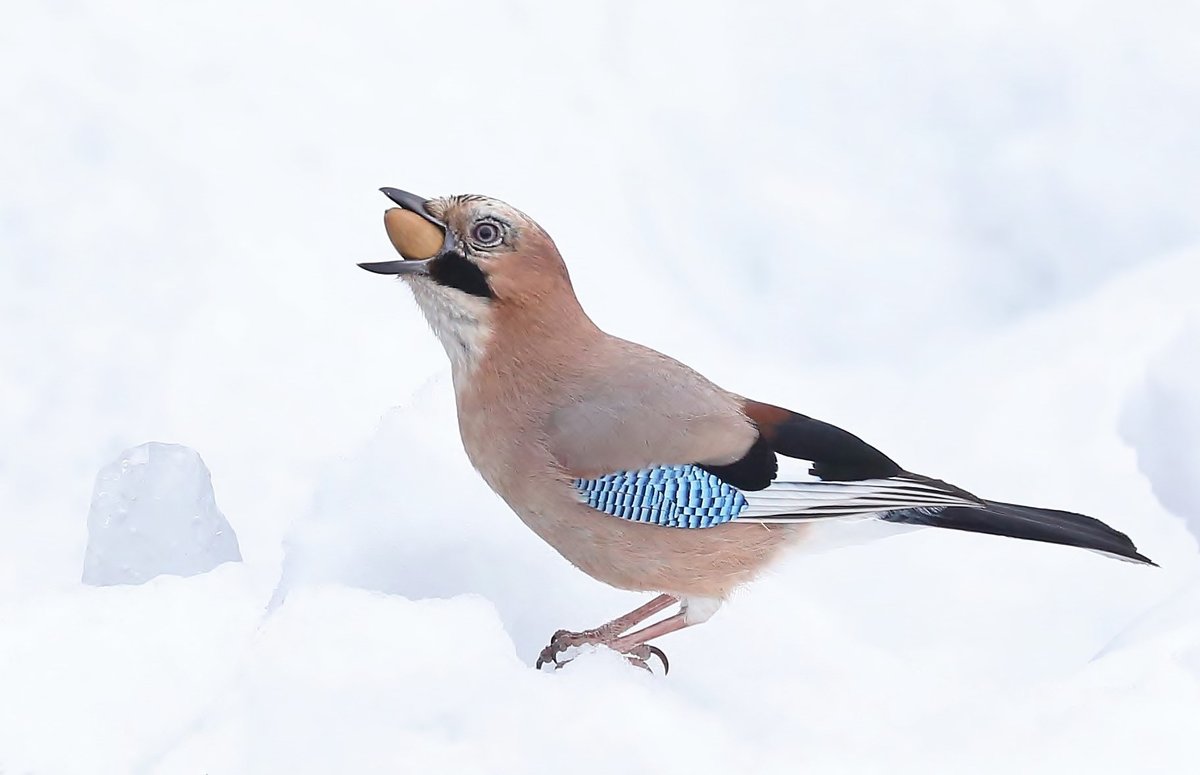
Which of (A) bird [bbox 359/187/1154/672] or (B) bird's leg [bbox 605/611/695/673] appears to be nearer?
(A) bird [bbox 359/187/1154/672]

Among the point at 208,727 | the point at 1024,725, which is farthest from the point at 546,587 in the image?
the point at 1024,725

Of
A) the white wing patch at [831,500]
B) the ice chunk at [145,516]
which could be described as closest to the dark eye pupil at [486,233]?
the white wing patch at [831,500]

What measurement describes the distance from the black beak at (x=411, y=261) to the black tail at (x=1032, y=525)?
86 cm

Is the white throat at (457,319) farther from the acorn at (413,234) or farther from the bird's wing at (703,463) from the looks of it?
the bird's wing at (703,463)

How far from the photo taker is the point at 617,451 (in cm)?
243

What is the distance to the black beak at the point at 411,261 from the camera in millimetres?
2383

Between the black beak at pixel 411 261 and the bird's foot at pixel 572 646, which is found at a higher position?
the black beak at pixel 411 261

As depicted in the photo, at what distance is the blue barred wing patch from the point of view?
242cm

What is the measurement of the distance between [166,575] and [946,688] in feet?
5.23

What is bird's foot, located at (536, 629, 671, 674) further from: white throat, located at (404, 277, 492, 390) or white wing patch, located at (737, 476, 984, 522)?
white throat, located at (404, 277, 492, 390)

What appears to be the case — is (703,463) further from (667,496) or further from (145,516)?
(145,516)

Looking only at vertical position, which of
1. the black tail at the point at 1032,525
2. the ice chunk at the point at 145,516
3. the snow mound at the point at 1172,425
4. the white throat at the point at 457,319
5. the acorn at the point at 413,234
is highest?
the snow mound at the point at 1172,425

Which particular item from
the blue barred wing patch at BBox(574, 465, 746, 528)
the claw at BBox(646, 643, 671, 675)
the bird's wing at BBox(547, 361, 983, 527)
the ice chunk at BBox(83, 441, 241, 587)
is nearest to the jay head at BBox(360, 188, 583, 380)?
the bird's wing at BBox(547, 361, 983, 527)

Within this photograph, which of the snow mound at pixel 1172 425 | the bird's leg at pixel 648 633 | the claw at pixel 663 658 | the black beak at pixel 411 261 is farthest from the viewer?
the snow mound at pixel 1172 425
